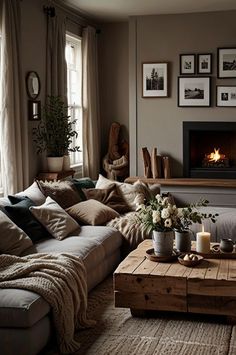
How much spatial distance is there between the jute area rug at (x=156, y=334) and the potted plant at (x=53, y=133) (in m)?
2.71

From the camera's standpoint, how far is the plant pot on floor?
6.43 meters

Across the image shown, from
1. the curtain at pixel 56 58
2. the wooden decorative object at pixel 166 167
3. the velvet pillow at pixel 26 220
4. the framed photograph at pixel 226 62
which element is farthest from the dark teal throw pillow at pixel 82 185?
Result: the framed photograph at pixel 226 62

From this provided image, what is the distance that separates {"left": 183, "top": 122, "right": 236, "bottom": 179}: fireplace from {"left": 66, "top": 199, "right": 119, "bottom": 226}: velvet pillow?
2.51 m

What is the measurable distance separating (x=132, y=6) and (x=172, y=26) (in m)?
0.69

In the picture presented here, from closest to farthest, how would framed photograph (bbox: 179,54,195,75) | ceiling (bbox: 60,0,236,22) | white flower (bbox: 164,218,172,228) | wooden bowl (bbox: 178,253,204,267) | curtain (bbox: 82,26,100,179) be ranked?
wooden bowl (bbox: 178,253,204,267) → white flower (bbox: 164,218,172,228) → ceiling (bbox: 60,0,236,22) → framed photograph (bbox: 179,54,195,75) → curtain (bbox: 82,26,100,179)

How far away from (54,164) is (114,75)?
2.46 meters

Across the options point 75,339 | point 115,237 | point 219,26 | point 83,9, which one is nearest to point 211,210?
point 115,237

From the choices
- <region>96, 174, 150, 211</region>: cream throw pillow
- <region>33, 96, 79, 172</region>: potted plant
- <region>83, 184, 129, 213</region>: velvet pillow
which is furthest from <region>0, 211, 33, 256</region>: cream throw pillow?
<region>33, 96, 79, 172</region>: potted plant

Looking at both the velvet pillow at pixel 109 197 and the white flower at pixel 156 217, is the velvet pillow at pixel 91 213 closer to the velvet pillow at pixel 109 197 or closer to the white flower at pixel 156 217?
the velvet pillow at pixel 109 197

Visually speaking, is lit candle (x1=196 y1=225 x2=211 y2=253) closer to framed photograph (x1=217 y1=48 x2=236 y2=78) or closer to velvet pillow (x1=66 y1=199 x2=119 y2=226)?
velvet pillow (x1=66 y1=199 x2=119 y2=226)

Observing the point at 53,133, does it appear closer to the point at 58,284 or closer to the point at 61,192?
the point at 61,192

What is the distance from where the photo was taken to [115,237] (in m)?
4.88

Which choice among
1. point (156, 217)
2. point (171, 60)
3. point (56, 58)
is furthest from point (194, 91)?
point (156, 217)

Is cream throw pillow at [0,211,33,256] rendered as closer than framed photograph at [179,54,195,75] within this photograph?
Yes
